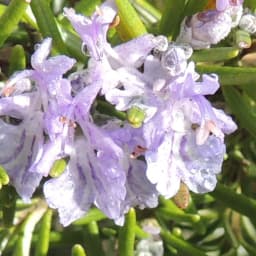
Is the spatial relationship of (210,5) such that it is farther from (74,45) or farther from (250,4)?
(74,45)

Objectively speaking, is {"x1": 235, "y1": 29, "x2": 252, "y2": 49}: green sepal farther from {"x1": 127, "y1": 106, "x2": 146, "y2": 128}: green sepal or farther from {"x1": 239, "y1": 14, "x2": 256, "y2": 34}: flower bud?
{"x1": 127, "y1": 106, "x2": 146, "y2": 128}: green sepal

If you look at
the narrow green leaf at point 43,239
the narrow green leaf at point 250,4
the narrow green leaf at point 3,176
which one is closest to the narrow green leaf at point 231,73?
the narrow green leaf at point 250,4

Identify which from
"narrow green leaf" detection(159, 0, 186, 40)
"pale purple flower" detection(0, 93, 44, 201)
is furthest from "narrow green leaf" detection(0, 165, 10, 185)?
"narrow green leaf" detection(159, 0, 186, 40)

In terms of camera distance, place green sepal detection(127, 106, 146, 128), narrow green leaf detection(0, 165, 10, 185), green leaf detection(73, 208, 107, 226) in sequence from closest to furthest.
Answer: green sepal detection(127, 106, 146, 128) → narrow green leaf detection(0, 165, 10, 185) → green leaf detection(73, 208, 107, 226)

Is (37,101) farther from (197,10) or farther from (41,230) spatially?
(41,230)

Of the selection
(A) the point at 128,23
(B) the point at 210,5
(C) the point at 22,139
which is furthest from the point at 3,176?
(B) the point at 210,5

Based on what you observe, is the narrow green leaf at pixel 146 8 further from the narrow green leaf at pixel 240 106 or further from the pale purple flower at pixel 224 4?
the pale purple flower at pixel 224 4
